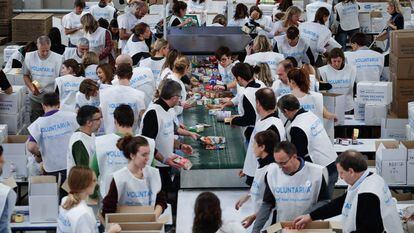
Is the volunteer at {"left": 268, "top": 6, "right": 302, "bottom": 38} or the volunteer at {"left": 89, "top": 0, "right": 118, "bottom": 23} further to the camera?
the volunteer at {"left": 89, "top": 0, "right": 118, "bottom": 23}

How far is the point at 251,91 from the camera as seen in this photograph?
8906 millimetres

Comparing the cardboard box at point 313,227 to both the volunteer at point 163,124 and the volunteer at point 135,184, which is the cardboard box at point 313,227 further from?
the volunteer at point 163,124

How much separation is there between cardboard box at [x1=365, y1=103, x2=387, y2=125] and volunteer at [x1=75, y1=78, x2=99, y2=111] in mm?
2886

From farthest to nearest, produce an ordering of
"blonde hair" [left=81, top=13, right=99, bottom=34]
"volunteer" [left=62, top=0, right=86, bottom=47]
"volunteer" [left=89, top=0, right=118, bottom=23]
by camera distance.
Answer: "volunteer" [left=89, top=0, right=118, bottom=23] → "volunteer" [left=62, top=0, right=86, bottom=47] → "blonde hair" [left=81, top=13, right=99, bottom=34]

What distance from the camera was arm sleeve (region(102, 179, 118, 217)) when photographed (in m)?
6.85

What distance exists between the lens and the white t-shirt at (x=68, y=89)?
1012cm

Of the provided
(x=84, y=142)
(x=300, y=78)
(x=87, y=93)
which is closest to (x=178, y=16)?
(x=87, y=93)

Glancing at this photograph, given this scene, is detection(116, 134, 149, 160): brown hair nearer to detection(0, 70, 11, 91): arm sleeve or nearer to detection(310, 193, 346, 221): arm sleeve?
detection(310, 193, 346, 221): arm sleeve

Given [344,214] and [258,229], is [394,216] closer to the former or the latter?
[344,214]

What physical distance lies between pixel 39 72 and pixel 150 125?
3368 millimetres

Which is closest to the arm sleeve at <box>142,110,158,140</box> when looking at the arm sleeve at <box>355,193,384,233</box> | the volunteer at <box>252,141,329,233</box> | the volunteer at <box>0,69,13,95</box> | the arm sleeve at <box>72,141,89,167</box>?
the arm sleeve at <box>72,141,89,167</box>

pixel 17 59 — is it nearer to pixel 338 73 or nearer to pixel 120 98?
pixel 120 98

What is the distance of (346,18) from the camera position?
1483 centimetres

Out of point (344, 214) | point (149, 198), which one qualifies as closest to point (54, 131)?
point (149, 198)
